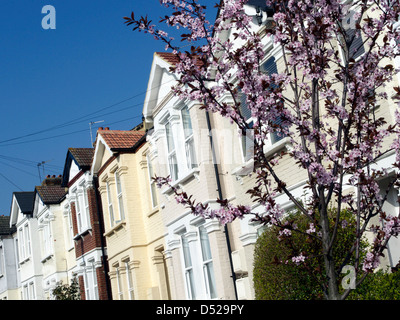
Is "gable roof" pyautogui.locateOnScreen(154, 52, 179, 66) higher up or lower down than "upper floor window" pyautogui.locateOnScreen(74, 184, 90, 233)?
higher up

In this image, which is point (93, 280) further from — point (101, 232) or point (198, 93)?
point (198, 93)

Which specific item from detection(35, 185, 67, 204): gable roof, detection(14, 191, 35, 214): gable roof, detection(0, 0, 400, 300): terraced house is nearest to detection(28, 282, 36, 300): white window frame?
detection(0, 0, 400, 300): terraced house

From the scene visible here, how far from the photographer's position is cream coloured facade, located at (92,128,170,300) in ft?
66.6

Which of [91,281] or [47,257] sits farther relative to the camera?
[47,257]

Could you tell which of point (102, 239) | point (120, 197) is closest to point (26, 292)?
point (102, 239)

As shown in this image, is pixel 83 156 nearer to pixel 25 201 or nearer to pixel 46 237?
pixel 46 237

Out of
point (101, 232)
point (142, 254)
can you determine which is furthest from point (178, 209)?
point (101, 232)

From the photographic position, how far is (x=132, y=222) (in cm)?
2086

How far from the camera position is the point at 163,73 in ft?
61.0

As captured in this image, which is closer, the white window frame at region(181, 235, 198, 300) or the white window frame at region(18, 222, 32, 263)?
the white window frame at region(181, 235, 198, 300)

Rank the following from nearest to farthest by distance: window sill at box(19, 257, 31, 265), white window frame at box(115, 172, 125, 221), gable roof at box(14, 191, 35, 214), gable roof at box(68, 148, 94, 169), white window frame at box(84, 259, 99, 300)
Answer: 1. white window frame at box(115, 172, 125, 221)
2. white window frame at box(84, 259, 99, 300)
3. gable roof at box(68, 148, 94, 169)
4. window sill at box(19, 257, 31, 265)
5. gable roof at box(14, 191, 35, 214)

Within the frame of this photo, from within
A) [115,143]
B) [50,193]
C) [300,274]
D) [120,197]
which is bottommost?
[300,274]

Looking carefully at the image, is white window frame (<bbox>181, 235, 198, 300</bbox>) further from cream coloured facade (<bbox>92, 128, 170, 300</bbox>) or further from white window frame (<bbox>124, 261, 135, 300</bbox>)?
white window frame (<bbox>124, 261, 135, 300</bbox>)

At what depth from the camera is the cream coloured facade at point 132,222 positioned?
20297 millimetres
